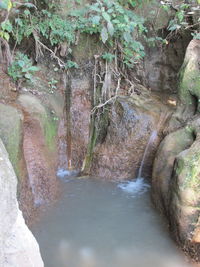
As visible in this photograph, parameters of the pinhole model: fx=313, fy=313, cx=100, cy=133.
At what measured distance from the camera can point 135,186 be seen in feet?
18.1

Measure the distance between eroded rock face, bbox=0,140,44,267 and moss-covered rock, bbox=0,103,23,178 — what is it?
180 centimetres

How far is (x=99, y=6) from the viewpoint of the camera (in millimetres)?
5934

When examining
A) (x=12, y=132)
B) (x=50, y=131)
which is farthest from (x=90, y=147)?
(x=12, y=132)

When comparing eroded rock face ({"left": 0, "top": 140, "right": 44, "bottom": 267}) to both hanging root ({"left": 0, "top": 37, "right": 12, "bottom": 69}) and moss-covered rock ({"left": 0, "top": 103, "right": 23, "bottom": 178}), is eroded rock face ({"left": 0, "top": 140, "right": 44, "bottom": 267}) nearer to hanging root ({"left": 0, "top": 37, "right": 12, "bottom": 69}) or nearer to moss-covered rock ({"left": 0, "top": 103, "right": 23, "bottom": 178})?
moss-covered rock ({"left": 0, "top": 103, "right": 23, "bottom": 178})

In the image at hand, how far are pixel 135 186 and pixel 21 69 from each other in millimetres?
2879

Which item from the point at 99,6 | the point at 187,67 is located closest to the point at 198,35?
the point at 187,67

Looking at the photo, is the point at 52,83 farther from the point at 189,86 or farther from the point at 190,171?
the point at 190,171

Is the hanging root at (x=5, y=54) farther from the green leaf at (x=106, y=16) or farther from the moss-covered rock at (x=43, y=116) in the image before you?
the green leaf at (x=106, y=16)

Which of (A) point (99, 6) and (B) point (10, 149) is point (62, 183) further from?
(A) point (99, 6)

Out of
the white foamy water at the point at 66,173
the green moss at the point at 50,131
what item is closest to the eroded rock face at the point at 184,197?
the white foamy water at the point at 66,173

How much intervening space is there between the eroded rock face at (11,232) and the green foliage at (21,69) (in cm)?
322

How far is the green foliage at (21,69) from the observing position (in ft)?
17.7

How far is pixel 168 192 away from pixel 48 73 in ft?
10.9

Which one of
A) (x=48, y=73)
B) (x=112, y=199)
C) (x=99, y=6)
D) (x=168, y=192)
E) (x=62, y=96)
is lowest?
(x=112, y=199)
